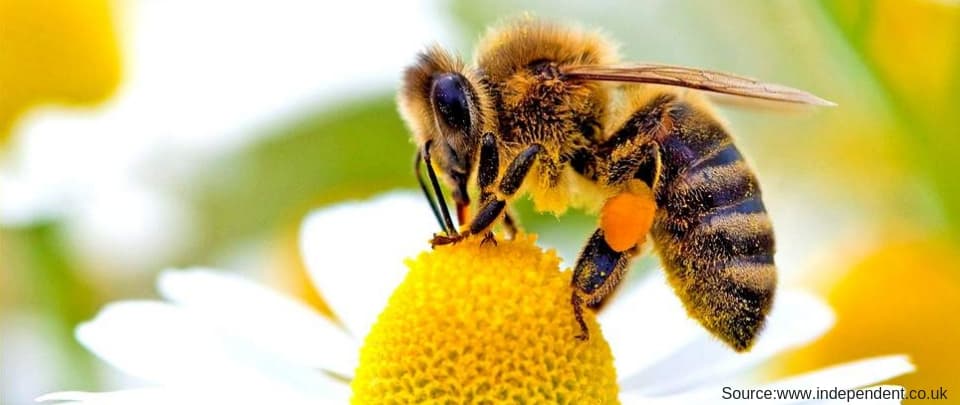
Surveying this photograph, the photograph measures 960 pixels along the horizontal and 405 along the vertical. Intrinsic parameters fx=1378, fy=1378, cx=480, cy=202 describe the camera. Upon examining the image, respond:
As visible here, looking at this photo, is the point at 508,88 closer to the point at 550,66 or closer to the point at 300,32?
the point at 550,66

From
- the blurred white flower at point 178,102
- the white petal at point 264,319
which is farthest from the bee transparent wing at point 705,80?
the blurred white flower at point 178,102

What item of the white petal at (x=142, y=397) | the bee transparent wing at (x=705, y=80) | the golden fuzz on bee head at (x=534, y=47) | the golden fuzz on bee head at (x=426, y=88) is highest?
the golden fuzz on bee head at (x=534, y=47)

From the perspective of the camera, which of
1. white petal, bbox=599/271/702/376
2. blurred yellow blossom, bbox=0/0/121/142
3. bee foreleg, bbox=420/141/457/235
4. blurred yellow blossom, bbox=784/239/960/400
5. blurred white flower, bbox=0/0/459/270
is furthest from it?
blurred yellow blossom, bbox=0/0/121/142

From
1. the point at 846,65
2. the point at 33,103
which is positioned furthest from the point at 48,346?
the point at 846,65

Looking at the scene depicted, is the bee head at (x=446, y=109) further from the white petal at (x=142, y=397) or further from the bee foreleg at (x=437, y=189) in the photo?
the white petal at (x=142, y=397)

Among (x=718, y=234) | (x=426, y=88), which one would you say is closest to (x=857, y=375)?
(x=718, y=234)

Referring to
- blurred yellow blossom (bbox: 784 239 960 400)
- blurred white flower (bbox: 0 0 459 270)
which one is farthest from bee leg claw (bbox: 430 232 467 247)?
blurred white flower (bbox: 0 0 459 270)

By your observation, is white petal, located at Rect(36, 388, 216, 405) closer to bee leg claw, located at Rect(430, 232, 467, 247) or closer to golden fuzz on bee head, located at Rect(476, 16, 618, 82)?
bee leg claw, located at Rect(430, 232, 467, 247)

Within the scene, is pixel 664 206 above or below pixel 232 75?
below
